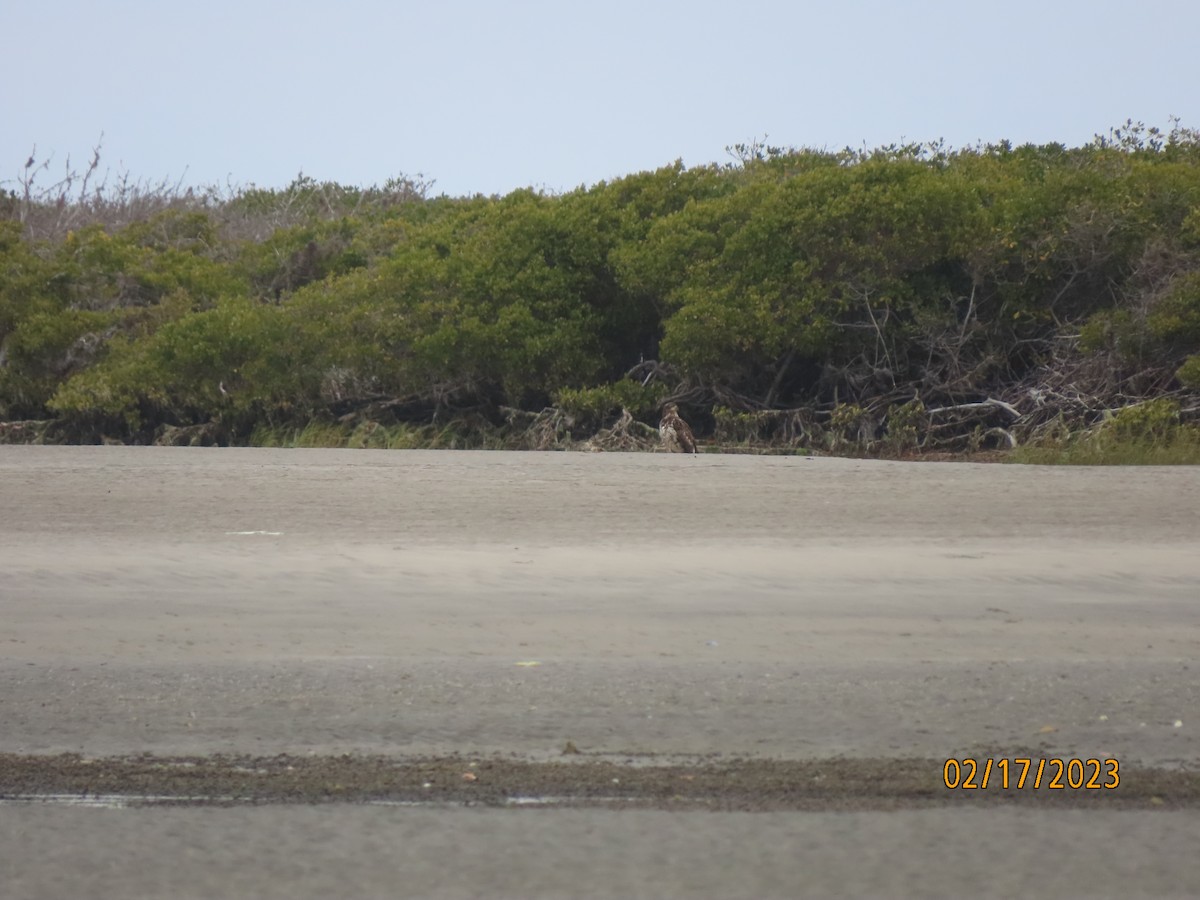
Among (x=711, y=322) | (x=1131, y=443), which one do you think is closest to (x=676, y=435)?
(x=711, y=322)

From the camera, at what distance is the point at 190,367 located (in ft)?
61.8

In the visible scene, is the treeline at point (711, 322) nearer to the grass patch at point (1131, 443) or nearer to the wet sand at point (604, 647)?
the grass patch at point (1131, 443)

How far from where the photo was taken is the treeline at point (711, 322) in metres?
16.4

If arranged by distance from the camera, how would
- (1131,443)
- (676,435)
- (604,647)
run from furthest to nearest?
(676,435) < (1131,443) < (604,647)

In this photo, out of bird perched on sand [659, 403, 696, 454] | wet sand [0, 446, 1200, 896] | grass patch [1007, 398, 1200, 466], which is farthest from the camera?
bird perched on sand [659, 403, 696, 454]

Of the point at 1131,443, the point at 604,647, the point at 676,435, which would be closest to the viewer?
the point at 604,647

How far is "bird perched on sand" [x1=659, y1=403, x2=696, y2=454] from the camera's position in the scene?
53.3 feet

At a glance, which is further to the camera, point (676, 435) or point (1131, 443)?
point (676, 435)

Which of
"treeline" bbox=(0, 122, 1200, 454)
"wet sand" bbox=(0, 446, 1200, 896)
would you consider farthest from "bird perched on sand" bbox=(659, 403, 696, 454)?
"wet sand" bbox=(0, 446, 1200, 896)

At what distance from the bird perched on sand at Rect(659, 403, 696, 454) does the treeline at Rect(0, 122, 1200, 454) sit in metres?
0.49

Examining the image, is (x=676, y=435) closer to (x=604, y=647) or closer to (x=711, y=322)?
(x=711, y=322)

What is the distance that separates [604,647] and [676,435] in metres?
10.5

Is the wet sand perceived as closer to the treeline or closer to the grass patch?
the grass patch

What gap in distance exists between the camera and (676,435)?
16.4 metres
